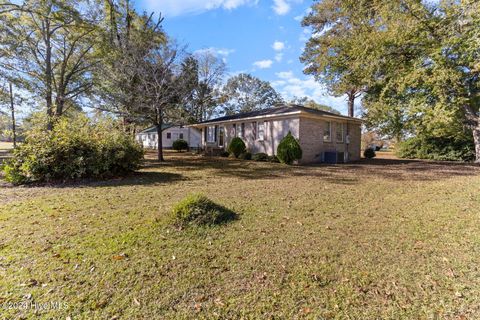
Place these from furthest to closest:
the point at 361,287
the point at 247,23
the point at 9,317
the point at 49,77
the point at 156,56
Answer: the point at 49,77 → the point at 156,56 → the point at 247,23 → the point at 361,287 → the point at 9,317

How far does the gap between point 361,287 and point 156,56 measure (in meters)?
14.6

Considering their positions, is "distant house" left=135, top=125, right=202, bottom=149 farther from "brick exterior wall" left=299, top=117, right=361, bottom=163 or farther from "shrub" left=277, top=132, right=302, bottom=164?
"shrub" left=277, top=132, right=302, bottom=164

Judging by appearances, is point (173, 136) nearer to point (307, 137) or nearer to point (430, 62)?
point (307, 137)

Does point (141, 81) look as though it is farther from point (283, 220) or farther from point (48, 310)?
point (48, 310)

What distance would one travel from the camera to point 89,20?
15.8m

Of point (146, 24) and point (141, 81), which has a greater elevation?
point (146, 24)

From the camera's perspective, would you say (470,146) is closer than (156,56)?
No

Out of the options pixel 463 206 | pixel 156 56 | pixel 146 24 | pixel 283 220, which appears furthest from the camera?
pixel 146 24

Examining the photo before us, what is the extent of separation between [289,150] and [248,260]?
10.8 meters

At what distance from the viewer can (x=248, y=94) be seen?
40594 mm

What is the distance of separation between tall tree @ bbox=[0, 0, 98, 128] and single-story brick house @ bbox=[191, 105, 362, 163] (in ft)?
37.1

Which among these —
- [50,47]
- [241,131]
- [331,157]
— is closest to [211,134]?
[241,131]

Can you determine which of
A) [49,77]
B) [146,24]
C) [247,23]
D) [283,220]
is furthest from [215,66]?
[283,220]

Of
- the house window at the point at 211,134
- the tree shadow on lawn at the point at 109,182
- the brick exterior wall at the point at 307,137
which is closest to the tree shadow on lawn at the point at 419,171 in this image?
the brick exterior wall at the point at 307,137
